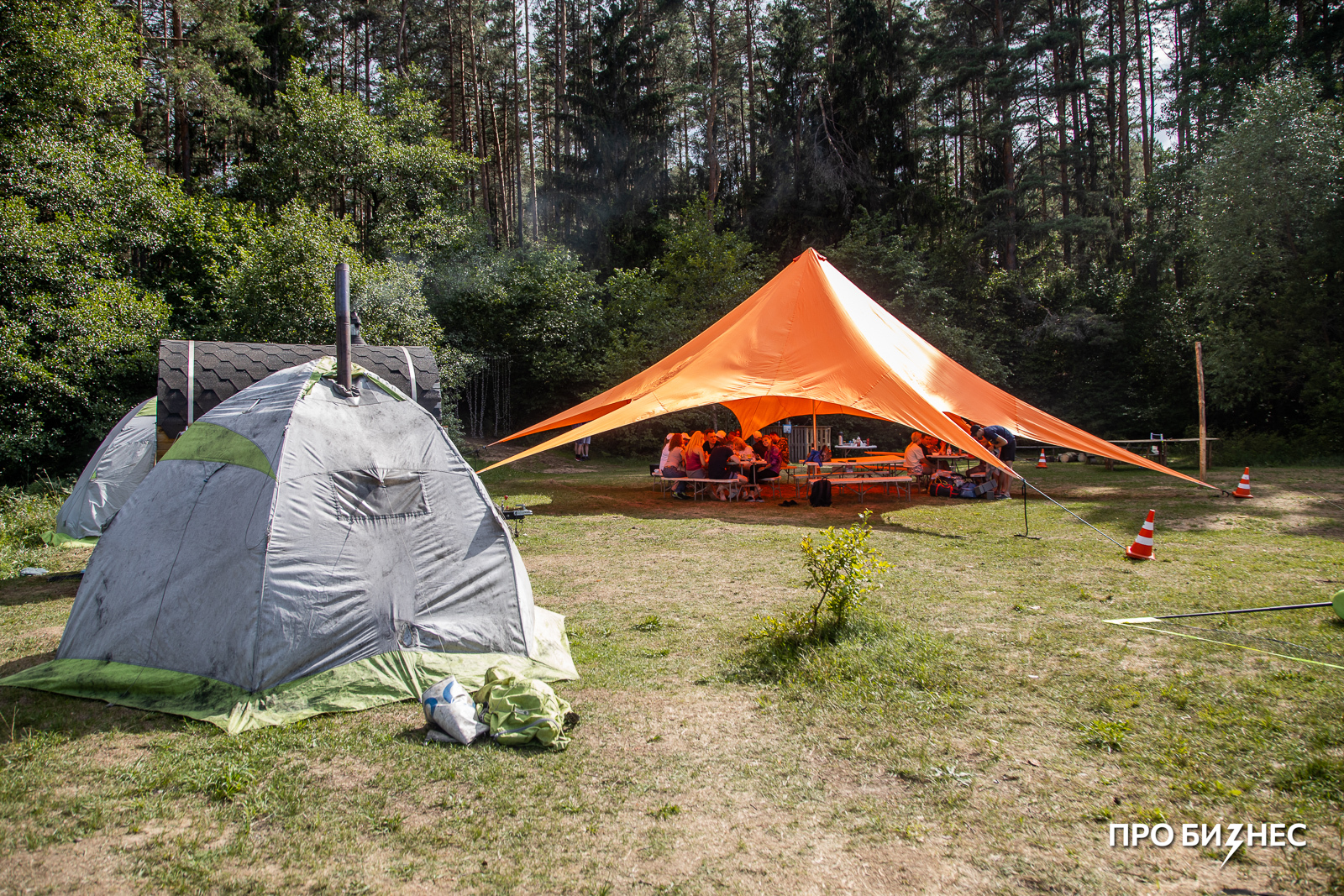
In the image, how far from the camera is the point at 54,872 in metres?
2.30

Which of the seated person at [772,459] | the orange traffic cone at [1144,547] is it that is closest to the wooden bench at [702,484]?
the seated person at [772,459]

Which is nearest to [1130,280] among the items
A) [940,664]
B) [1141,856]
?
[940,664]

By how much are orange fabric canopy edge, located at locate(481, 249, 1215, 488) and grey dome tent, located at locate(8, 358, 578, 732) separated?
5298mm

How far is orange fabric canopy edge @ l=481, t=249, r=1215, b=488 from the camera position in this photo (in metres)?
9.43

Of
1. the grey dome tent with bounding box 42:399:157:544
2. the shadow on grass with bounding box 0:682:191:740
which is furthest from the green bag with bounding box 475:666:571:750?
the grey dome tent with bounding box 42:399:157:544

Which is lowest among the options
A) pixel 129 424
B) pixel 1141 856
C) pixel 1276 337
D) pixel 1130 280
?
pixel 1141 856

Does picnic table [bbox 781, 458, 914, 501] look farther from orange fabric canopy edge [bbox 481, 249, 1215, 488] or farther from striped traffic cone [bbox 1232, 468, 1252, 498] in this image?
striped traffic cone [bbox 1232, 468, 1252, 498]

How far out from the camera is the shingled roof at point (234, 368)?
6.03 meters

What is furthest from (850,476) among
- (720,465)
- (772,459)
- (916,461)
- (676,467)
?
(676,467)

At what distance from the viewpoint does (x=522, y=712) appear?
10.6ft

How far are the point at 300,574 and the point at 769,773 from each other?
7.94 feet

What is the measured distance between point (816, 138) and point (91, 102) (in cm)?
1807

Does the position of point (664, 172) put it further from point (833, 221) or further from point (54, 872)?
point (54, 872)

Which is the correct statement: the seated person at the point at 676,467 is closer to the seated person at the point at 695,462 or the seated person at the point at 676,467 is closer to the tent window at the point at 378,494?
the seated person at the point at 695,462
